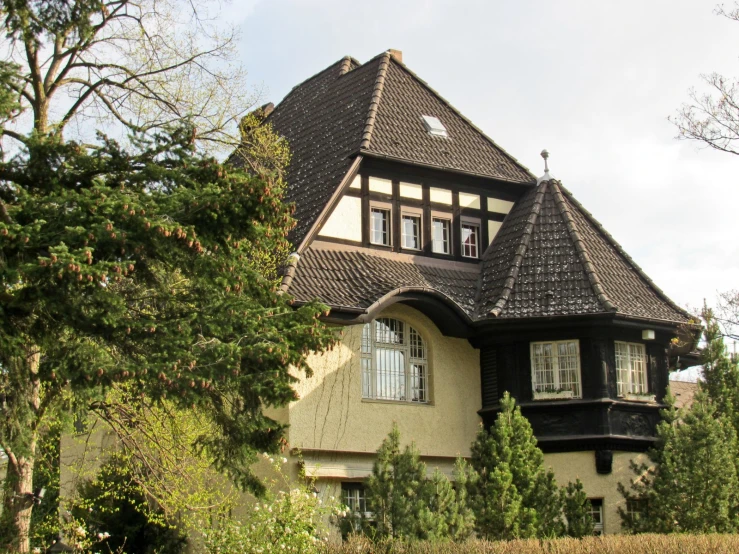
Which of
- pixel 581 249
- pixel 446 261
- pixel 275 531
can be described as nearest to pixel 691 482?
pixel 581 249

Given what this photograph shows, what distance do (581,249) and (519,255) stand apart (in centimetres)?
123

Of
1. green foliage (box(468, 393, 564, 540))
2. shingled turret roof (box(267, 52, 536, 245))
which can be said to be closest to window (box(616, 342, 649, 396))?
green foliage (box(468, 393, 564, 540))

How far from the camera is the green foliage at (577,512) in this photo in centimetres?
1858

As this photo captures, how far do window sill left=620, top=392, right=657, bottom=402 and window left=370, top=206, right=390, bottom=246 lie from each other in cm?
546

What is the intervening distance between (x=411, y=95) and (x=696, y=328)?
27.4 feet

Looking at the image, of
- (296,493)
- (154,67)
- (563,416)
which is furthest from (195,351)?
(563,416)

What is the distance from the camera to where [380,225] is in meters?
22.3

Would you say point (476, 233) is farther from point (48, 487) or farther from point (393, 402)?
point (48, 487)

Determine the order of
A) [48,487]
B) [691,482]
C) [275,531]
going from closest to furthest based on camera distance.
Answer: [275,531]
[691,482]
[48,487]

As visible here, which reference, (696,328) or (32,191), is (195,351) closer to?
(32,191)

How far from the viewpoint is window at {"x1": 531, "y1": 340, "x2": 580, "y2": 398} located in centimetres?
2092

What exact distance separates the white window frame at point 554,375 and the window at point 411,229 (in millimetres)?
3188

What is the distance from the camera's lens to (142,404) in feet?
52.1

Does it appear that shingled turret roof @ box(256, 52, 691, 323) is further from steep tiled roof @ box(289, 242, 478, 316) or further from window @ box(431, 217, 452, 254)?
window @ box(431, 217, 452, 254)
